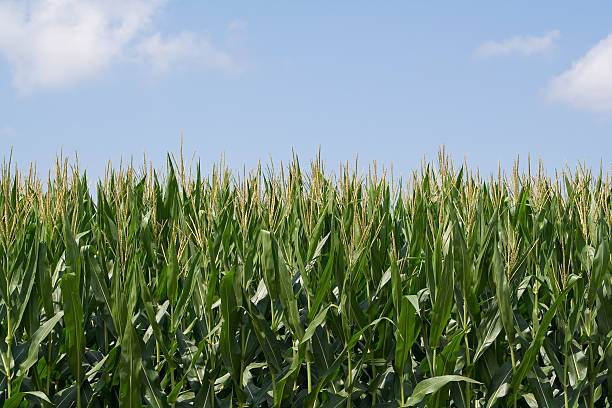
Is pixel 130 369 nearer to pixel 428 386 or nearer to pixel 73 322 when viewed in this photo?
pixel 73 322

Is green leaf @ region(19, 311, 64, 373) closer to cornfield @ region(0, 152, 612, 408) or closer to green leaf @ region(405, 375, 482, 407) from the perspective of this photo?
cornfield @ region(0, 152, 612, 408)

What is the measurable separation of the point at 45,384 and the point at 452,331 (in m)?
2.35

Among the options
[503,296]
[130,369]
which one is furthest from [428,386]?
[130,369]

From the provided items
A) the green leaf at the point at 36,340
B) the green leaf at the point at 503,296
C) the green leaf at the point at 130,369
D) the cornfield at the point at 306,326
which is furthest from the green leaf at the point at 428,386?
the green leaf at the point at 36,340

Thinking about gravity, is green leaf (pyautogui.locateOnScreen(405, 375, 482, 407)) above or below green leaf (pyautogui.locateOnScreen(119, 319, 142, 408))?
below

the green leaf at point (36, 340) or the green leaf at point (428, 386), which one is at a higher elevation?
the green leaf at point (36, 340)

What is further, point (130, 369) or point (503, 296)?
point (503, 296)

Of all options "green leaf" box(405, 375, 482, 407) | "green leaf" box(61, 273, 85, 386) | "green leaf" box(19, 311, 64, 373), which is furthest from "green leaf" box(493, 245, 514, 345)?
"green leaf" box(19, 311, 64, 373)

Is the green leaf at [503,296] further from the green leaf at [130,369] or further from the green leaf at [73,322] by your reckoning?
the green leaf at [73,322]

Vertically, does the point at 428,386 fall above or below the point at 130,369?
below

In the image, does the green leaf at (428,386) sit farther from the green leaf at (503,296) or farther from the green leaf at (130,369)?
the green leaf at (130,369)

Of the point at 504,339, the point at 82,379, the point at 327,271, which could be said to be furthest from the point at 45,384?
the point at 504,339

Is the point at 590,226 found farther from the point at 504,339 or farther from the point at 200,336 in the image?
the point at 200,336

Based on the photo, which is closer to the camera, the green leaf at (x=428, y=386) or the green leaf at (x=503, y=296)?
the green leaf at (x=428, y=386)
